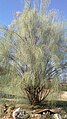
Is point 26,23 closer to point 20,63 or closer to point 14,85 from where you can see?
point 20,63

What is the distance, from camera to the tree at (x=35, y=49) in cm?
1474

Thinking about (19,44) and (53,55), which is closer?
(53,55)

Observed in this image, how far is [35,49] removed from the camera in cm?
1473

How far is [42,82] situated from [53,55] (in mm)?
1453

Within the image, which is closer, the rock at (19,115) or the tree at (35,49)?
the rock at (19,115)

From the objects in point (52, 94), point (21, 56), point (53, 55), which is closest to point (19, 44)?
point (21, 56)

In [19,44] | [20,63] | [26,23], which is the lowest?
[20,63]

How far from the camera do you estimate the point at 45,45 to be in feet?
49.0

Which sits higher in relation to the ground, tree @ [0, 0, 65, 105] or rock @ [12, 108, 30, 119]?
tree @ [0, 0, 65, 105]

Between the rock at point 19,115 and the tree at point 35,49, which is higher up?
the tree at point 35,49

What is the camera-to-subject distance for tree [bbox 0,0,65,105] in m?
14.7

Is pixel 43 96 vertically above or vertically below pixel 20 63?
below

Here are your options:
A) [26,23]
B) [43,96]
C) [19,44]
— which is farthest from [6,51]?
[43,96]

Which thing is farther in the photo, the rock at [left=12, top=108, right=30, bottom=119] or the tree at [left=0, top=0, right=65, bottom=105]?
the tree at [left=0, top=0, right=65, bottom=105]
